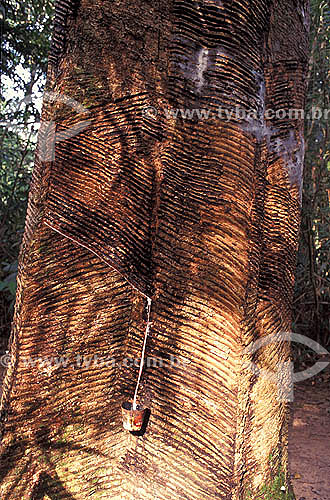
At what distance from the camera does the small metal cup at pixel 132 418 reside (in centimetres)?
192

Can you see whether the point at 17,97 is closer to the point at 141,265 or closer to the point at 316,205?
the point at 316,205

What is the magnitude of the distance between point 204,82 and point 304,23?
83 cm

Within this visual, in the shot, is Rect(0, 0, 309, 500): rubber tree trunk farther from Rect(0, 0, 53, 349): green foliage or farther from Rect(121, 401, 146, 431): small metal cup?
Rect(0, 0, 53, 349): green foliage

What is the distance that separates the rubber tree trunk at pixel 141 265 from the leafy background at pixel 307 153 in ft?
15.2

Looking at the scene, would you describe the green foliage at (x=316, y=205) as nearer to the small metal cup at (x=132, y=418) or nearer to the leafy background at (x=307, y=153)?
the leafy background at (x=307, y=153)

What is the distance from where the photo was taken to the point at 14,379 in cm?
191

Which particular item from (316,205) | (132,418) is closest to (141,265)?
(132,418)

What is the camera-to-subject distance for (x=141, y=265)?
2.00 m

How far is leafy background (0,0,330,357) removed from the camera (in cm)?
666

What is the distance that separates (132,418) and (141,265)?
0.62 metres

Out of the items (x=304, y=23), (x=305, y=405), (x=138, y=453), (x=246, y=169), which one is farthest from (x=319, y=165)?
(x=138, y=453)

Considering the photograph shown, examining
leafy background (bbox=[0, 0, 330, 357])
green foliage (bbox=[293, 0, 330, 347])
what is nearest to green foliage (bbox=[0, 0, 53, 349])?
leafy background (bbox=[0, 0, 330, 357])

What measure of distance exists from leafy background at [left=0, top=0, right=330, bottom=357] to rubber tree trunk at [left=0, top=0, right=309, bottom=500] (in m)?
4.64

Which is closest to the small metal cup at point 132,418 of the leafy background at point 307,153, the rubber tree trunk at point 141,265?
the rubber tree trunk at point 141,265
